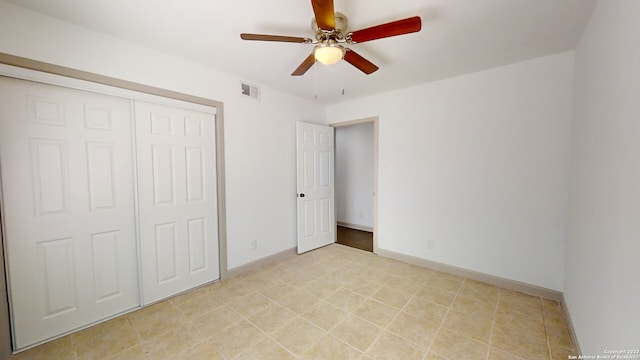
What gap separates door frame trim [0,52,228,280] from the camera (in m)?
1.63

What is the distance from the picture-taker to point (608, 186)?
129 centimetres

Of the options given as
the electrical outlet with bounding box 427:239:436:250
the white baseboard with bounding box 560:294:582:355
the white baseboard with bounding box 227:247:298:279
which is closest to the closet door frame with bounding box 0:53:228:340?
the white baseboard with bounding box 227:247:298:279

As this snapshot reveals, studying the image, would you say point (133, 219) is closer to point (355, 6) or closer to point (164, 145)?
point (164, 145)

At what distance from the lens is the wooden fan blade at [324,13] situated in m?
1.23

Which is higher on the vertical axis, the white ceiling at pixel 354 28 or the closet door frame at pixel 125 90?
the white ceiling at pixel 354 28

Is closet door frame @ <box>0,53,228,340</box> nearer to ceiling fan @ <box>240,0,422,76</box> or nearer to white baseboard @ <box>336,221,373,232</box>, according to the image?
ceiling fan @ <box>240,0,422,76</box>

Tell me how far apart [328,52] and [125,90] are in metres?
1.83

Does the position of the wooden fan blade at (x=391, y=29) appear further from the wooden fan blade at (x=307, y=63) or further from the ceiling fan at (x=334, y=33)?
the wooden fan blade at (x=307, y=63)

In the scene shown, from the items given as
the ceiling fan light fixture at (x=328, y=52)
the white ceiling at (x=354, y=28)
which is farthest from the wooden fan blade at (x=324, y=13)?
the white ceiling at (x=354, y=28)

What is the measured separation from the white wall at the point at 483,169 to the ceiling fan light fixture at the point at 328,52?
1.91 m

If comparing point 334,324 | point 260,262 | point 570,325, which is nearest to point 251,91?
point 260,262

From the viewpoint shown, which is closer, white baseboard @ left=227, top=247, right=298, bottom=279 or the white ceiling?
the white ceiling

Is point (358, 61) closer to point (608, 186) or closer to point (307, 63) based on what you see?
point (307, 63)

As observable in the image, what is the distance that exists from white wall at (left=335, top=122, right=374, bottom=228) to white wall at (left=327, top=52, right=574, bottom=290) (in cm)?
151
